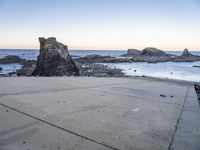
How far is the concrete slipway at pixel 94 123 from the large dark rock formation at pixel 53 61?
42.0 feet

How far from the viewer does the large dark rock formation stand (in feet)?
56.5

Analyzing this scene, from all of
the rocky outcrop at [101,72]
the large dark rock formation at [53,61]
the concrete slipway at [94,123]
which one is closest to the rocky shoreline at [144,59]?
the rocky outcrop at [101,72]

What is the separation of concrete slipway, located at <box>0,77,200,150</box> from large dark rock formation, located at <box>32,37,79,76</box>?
504 inches

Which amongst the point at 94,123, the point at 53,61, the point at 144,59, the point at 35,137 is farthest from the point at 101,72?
the point at 144,59

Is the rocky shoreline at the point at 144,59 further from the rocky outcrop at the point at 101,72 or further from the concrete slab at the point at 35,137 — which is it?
the concrete slab at the point at 35,137

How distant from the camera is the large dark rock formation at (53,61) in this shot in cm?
1723

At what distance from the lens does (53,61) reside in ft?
58.1

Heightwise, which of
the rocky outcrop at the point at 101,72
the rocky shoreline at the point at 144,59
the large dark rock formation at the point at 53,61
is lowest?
the rocky shoreline at the point at 144,59

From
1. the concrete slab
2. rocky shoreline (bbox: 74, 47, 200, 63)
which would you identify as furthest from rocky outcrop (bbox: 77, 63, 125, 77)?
rocky shoreline (bbox: 74, 47, 200, 63)

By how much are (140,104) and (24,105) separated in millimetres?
2007

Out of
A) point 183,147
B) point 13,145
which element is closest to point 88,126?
point 13,145

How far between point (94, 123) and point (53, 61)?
15308mm

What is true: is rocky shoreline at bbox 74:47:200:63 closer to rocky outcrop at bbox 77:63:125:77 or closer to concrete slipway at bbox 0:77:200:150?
rocky outcrop at bbox 77:63:125:77

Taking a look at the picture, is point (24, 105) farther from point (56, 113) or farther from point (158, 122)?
point (158, 122)
